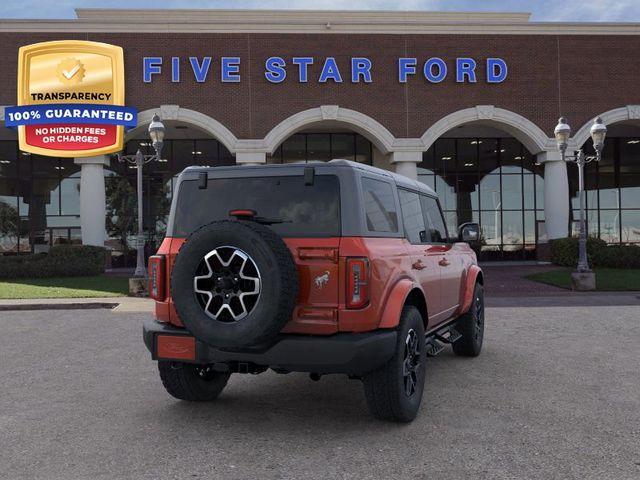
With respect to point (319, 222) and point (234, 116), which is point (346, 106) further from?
point (319, 222)

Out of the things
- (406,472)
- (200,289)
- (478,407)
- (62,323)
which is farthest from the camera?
(62,323)

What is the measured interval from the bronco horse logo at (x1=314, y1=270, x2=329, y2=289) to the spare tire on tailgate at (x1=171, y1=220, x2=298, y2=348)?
178mm

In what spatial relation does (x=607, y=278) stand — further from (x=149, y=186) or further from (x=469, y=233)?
(x=149, y=186)

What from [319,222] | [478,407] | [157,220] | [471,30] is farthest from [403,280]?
[157,220]

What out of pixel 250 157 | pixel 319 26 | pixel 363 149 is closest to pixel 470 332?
pixel 250 157

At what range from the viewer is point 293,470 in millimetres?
3717

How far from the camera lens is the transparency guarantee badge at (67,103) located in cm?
2300

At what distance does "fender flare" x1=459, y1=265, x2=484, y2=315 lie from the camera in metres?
6.89

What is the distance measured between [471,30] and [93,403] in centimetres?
2373

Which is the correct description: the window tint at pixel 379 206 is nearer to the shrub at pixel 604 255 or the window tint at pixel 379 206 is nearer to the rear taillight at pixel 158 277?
the rear taillight at pixel 158 277

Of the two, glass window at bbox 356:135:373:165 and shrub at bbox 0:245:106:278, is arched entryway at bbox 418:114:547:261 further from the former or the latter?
shrub at bbox 0:245:106:278

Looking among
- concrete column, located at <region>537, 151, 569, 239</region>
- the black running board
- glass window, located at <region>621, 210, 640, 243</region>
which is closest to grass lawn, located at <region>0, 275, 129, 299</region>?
the black running board

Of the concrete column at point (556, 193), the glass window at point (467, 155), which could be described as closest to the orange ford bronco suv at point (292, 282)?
the concrete column at point (556, 193)

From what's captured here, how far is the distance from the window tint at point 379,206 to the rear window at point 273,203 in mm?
312
